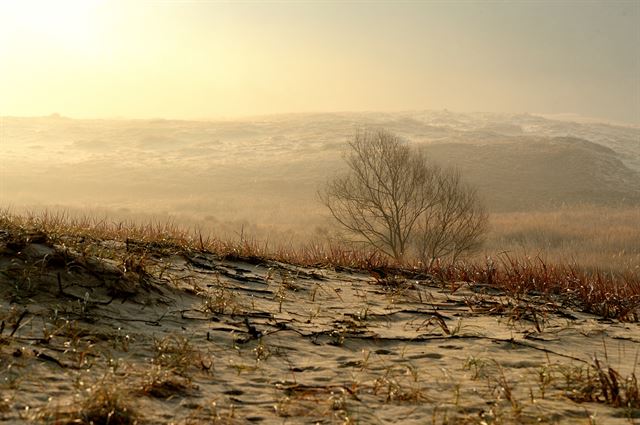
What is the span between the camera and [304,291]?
6875 millimetres

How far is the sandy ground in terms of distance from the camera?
3.49m

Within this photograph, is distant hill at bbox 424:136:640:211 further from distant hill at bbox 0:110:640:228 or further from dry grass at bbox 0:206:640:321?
dry grass at bbox 0:206:640:321

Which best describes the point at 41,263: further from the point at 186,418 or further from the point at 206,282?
the point at 186,418

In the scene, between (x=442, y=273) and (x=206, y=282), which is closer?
(x=206, y=282)

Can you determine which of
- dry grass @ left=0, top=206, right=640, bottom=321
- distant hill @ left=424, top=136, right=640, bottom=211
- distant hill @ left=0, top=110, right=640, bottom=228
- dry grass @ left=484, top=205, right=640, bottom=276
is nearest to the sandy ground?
dry grass @ left=0, top=206, right=640, bottom=321

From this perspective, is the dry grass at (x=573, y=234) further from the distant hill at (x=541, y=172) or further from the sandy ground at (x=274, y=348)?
the sandy ground at (x=274, y=348)

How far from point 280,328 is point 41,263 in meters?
2.14

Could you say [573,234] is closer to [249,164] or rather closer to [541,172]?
[541,172]

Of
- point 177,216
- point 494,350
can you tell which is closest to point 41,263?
point 494,350

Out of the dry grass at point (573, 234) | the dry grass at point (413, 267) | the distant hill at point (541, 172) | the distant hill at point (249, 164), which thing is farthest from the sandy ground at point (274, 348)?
the distant hill at point (541, 172)

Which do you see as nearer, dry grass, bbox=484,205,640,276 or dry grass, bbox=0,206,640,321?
dry grass, bbox=0,206,640,321

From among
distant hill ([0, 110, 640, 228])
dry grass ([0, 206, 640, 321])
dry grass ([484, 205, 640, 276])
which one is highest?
dry grass ([0, 206, 640, 321])

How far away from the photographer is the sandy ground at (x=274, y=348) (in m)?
3.49

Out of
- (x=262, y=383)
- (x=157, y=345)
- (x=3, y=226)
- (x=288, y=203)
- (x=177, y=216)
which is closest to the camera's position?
(x=262, y=383)
